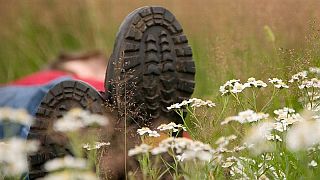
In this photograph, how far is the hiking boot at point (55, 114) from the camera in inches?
69.7

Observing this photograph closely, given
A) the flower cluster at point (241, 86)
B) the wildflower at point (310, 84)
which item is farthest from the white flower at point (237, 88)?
the wildflower at point (310, 84)

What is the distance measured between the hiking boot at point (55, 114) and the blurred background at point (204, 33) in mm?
346

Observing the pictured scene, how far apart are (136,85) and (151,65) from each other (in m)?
0.06

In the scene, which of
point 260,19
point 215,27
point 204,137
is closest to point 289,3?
point 260,19

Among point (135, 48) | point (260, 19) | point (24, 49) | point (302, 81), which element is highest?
point (24, 49)

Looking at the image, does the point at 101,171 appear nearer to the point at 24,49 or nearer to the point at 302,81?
the point at 302,81

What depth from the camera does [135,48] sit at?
185cm

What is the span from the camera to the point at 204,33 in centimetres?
277

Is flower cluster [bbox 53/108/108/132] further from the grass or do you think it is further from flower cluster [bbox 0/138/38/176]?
the grass

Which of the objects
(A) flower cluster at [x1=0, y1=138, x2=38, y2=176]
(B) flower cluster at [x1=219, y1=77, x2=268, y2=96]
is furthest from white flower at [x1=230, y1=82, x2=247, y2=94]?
(A) flower cluster at [x1=0, y1=138, x2=38, y2=176]

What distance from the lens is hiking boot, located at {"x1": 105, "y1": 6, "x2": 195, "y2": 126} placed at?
184 centimetres

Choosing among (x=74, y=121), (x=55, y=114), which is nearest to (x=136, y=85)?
(x=55, y=114)

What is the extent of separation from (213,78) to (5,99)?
112 centimetres

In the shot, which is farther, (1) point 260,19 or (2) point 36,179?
(1) point 260,19
